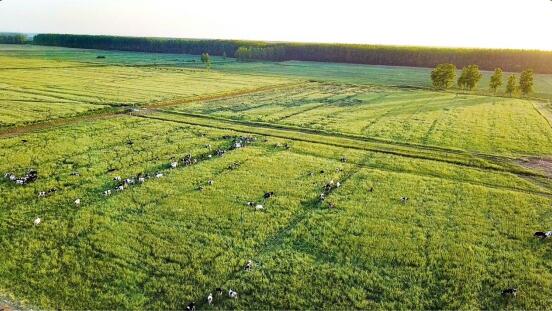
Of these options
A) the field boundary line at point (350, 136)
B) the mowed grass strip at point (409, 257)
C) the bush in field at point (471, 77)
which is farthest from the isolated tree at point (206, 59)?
the mowed grass strip at point (409, 257)

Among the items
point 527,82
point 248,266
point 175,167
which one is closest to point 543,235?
point 248,266

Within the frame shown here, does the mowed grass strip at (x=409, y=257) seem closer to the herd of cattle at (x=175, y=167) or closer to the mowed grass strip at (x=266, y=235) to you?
the mowed grass strip at (x=266, y=235)

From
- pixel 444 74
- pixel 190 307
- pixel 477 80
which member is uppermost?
pixel 444 74

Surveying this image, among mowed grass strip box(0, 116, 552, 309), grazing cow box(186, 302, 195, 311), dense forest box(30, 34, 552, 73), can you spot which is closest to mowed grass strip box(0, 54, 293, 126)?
mowed grass strip box(0, 116, 552, 309)

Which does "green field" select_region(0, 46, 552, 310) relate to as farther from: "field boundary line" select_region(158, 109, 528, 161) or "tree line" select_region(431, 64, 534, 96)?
"tree line" select_region(431, 64, 534, 96)

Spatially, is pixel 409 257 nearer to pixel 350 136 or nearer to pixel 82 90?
pixel 350 136

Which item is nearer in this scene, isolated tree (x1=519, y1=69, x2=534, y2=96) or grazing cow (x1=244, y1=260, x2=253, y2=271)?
grazing cow (x1=244, y1=260, x2=253, y2=271)
